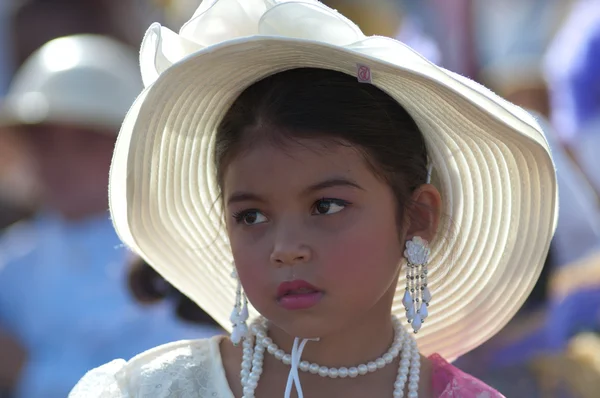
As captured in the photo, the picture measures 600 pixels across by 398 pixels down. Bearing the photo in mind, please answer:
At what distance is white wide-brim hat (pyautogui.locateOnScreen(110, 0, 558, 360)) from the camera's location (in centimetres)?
192

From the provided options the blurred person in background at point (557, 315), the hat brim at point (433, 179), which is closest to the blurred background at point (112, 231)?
the blurred person in background at point (557, 315)

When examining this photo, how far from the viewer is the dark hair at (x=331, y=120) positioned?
2008 millimetres

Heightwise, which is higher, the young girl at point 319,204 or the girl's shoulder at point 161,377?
the young girl at point 319,204

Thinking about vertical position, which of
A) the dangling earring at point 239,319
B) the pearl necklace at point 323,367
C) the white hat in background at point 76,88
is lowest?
the pearl necklace at point 323,367

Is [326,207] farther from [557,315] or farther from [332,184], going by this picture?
[557,315]

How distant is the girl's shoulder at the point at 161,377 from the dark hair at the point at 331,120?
40cm

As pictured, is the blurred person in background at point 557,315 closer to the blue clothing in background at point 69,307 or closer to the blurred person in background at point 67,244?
the blue clothing in background at point 69,307

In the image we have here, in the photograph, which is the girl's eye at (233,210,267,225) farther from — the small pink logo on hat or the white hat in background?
the white hat in background

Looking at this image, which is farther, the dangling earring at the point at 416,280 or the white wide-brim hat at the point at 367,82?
the dangling earring at the point at 416,280

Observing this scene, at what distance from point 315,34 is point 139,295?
178 centimetres

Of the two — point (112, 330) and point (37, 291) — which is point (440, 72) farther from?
point (37, 291)

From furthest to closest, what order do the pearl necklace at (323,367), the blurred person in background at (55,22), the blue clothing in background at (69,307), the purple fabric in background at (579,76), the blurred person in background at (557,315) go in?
1. the blurred person in background at (55,22)
2. the purple fabric in background at (579,76)
3. the blue clothing in background at (69,307)
4. the blurred person in background at (557,315)
5. the pearl necklace at (323,367)

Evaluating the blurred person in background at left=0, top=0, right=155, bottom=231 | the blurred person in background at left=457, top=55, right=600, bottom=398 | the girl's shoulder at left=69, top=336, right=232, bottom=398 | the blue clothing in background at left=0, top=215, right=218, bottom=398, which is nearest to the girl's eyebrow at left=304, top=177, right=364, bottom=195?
the girl's shoulder at left=69, top=336, right=232, bottom=398

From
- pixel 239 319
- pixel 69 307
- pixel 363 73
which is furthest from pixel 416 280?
pixel 69 307
